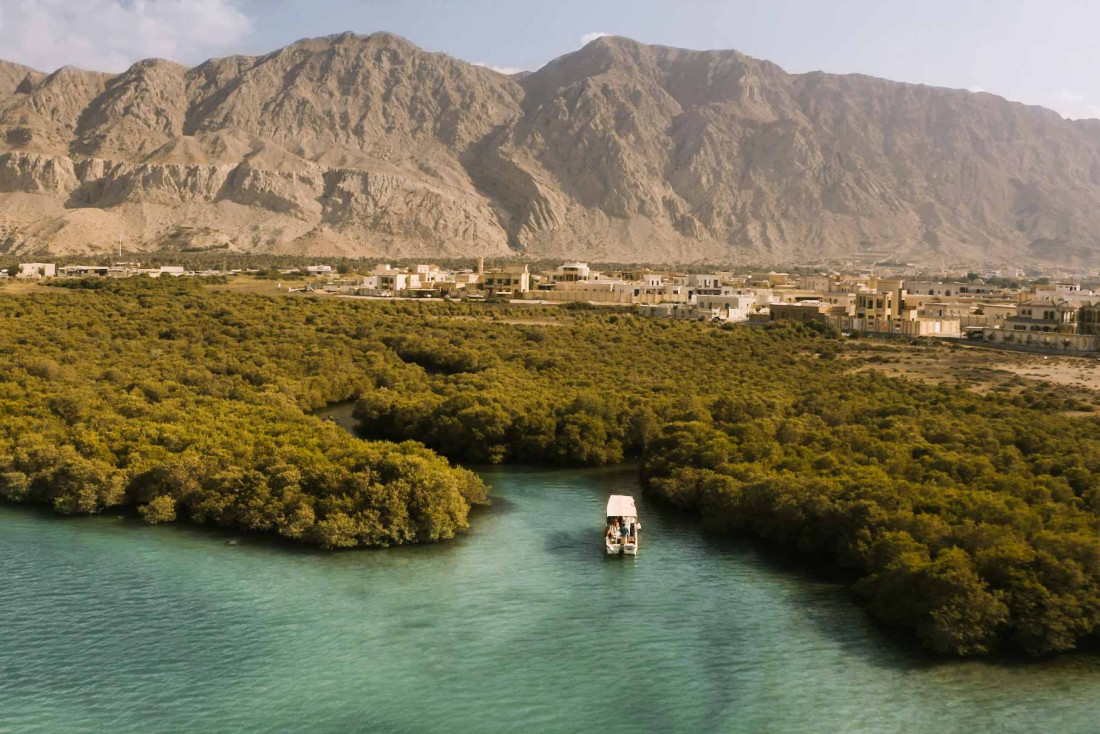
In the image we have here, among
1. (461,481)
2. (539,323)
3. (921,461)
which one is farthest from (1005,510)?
(539,323)

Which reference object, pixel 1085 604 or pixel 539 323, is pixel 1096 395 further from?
pixel 539 323

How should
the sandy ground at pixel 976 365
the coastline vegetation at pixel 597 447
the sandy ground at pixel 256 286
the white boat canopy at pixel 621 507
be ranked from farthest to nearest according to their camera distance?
the sandy ground at pixel 256 286
the sandy ground at pixel 976 365
the white boat canopy at pixel 621 507
the coastline vegetation at pixel 597 447

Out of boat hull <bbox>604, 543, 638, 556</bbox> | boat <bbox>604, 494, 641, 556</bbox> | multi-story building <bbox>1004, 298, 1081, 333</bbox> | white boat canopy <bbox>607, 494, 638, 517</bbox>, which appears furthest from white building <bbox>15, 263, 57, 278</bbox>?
boat hull <bbox>604, 543, 638, 556</bbox>

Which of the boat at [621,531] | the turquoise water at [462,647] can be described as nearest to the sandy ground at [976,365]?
the boat at [621,531]

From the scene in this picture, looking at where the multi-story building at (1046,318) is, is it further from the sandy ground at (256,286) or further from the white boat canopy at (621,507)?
the sandy ground at (256,286)

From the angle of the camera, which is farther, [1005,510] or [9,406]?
[9,406]
